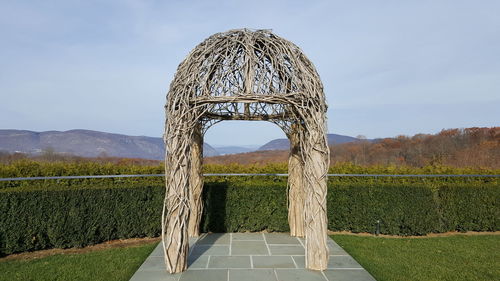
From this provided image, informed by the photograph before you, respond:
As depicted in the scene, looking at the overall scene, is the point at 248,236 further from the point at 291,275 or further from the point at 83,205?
the point at 83,205

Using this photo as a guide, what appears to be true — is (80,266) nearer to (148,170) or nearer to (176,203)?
(176,203)

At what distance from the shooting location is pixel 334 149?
82.3 ft

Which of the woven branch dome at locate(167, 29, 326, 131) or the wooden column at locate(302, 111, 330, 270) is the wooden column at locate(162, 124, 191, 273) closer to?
the woven branch dome at locate(167, 29, 326, 131)

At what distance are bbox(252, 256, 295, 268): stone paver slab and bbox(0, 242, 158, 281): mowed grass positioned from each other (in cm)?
186

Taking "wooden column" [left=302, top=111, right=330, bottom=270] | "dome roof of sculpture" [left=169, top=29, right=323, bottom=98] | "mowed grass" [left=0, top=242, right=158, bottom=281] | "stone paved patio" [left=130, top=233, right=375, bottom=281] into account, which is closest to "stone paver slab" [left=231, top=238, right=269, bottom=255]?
"stone paved patio" [left=130, top=233, right=375, bottom=281]

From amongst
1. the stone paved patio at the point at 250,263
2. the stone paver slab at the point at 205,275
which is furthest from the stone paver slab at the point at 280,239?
the stone paver slab at the point at 205,275

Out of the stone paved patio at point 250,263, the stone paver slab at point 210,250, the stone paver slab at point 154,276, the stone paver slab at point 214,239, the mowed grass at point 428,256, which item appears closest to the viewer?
the stone paver slab at point 154,276

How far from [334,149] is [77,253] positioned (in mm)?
22184

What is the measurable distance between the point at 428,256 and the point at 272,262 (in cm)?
306

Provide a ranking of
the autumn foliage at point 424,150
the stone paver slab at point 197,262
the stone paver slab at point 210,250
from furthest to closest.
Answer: the autumn foliage at point 424,150 → the stone paver slab at point 210,250 → the stone paver slab at point 197,262

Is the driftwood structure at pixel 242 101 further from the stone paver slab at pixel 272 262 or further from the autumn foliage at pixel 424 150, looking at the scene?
the autumn foliage at pixel 424 150

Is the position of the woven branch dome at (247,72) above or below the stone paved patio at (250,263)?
above

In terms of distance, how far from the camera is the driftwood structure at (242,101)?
13.0 ft

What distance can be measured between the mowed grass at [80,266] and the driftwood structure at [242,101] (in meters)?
1.14
